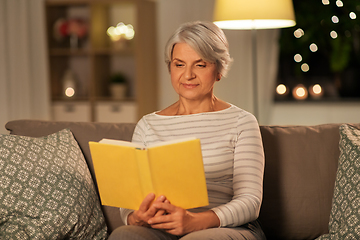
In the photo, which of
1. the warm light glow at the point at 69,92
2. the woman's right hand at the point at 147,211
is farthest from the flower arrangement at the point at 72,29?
the woman's right hand at the point at 147,211

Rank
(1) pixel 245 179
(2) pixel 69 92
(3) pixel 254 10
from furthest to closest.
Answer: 1. (2) pixel 69 92
2. (3) pixel 254 10
3. (1) pixel 245 179

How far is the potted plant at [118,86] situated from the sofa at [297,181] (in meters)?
2.28

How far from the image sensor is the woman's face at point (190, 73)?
4.70ft

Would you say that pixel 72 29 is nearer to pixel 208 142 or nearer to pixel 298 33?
pixel 298 33

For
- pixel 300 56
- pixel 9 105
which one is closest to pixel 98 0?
pixel 9 105

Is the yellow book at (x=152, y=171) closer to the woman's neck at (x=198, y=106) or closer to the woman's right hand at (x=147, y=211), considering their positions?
the woman's right hand at (x=147, y=211)

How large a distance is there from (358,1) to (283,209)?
8.23 feet

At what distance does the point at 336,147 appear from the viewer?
1643mm

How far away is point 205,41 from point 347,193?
70 cm

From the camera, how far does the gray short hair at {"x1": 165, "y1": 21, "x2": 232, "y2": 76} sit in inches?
55.4

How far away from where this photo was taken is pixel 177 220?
1.18 meters

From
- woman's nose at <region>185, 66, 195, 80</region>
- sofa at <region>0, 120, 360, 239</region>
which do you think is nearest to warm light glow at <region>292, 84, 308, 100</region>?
sofa at <region>0, 120, 360, 239</region>

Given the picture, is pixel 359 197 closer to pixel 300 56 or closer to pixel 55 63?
pixel 300 56

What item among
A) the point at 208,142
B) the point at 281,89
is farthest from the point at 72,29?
the point at 208,142
